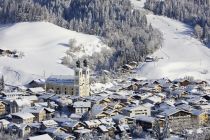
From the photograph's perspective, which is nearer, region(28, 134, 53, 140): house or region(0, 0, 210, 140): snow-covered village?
region(28, 134, 53, 140): house

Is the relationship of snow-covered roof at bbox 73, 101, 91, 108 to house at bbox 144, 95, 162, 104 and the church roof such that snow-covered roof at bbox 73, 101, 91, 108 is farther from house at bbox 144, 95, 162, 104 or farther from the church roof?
the church roof

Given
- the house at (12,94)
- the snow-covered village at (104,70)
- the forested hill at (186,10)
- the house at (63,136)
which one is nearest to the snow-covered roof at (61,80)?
the snow-covered village at (104,70)

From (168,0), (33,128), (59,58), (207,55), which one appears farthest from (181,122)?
(168,0)

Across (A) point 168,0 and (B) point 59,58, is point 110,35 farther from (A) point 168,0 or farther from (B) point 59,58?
(A) point 168,0

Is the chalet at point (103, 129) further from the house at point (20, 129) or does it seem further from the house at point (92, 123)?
the house at point (20, 129)

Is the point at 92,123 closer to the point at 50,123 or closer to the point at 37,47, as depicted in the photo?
the point at 50,123

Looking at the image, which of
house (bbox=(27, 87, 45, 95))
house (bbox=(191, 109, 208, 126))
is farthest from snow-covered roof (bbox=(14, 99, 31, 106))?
house (bbox=(191, 109, 208, 126))

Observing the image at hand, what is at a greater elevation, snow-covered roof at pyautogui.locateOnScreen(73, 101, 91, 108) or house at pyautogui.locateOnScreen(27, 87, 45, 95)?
snow-covered roof at pyautogui.locateOnScreen(73, 101, 91, 108)

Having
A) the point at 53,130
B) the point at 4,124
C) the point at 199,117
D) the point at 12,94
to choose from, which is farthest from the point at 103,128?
the point at 12,94

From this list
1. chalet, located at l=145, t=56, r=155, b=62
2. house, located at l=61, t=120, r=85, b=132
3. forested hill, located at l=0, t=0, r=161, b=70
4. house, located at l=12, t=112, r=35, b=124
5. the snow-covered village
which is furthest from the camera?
forested hill, located at l=0, t=0, r=161, b=70
